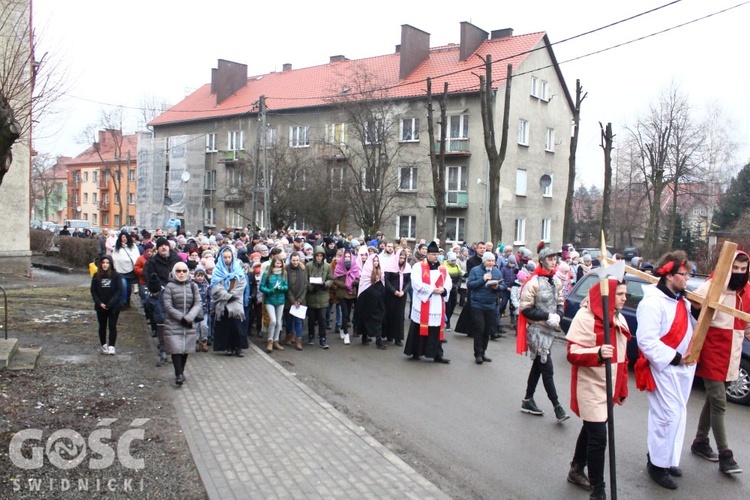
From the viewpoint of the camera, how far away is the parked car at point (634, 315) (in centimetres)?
811

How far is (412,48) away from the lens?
42062 mm

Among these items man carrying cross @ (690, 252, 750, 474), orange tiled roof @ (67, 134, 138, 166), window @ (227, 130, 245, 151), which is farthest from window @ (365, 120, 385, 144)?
orange tiled roof @ (67, 134, 138, 166)

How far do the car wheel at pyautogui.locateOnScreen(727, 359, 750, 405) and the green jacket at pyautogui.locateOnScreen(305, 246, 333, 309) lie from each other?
6.58 meters

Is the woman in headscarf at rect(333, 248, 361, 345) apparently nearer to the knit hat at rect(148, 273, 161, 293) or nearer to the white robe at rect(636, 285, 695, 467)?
the knit hat at rect(148, 273, 161, 293)

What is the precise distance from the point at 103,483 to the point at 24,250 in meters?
19.6

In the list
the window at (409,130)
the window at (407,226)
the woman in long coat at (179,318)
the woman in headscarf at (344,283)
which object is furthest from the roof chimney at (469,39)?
the woman in long coat at (179,318)

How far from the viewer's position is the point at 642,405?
317 inches

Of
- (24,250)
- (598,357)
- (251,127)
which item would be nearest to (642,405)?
(598,357)

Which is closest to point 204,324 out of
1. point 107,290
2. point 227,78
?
point 107,290

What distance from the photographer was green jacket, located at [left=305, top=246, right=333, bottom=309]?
1159cm

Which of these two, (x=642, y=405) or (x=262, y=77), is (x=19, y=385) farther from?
(x=262, y=77)

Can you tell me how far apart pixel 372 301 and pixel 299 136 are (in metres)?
35.1

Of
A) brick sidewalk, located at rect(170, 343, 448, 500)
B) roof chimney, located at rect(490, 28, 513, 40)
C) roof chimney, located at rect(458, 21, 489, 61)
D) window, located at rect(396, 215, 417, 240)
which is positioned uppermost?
roof chimney, located at rect(490, 28, 513, 40)

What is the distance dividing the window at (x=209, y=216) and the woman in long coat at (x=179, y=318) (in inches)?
1773
